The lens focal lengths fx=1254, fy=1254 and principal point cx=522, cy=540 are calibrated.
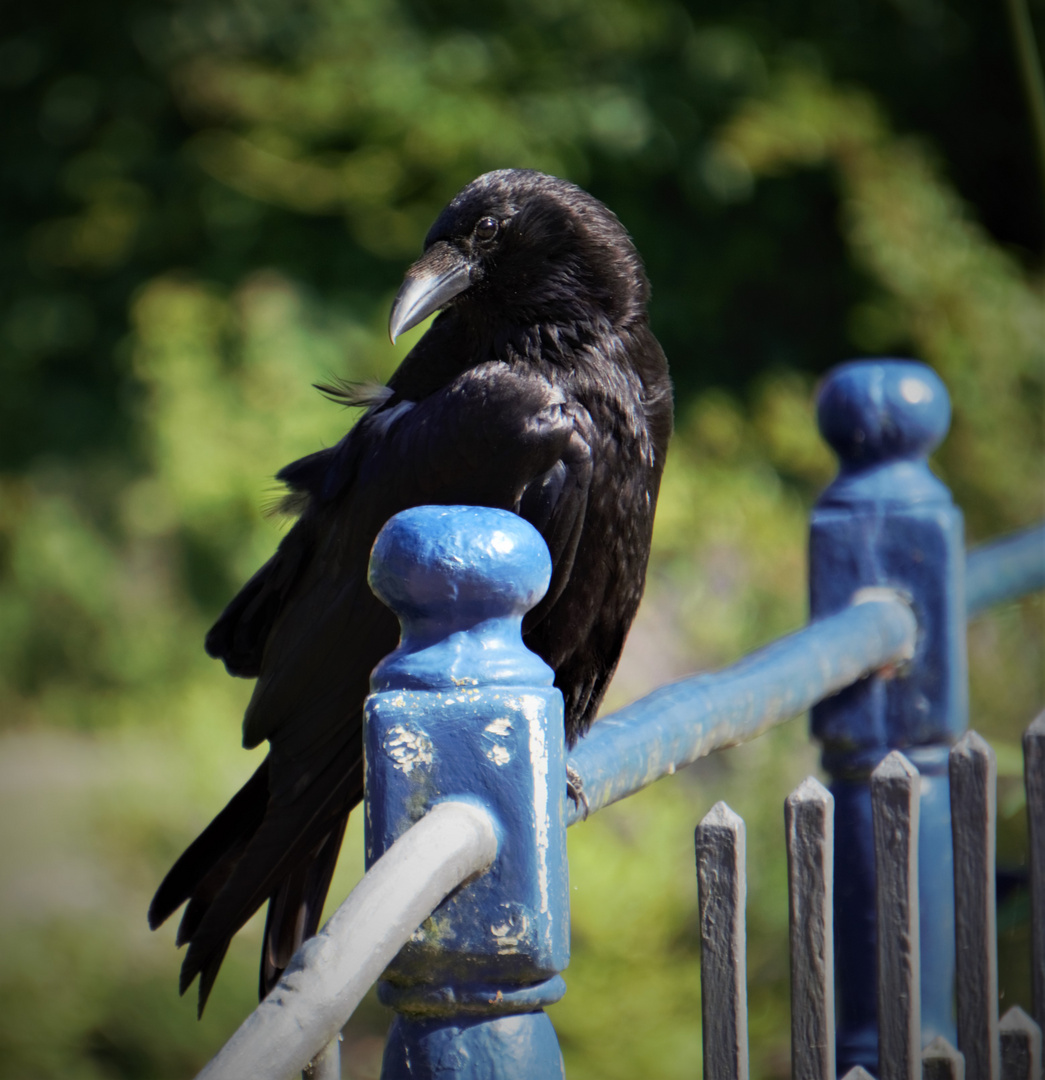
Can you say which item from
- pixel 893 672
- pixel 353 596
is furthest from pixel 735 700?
pixel 353 596

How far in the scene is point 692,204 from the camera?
4.78m

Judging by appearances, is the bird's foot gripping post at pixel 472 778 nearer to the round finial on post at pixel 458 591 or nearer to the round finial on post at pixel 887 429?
the round finial on post at pixel 458 591

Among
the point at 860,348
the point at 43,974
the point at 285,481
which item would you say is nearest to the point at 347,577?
the point at 285,481

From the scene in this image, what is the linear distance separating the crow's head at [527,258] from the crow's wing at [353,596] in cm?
15

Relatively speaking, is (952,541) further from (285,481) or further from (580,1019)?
(580,1019)

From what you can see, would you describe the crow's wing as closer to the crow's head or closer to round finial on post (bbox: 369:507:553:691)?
the crow's head

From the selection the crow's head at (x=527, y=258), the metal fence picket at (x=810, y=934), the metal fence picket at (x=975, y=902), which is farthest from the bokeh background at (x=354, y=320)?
the metal fence picket at (x=810, y=934)

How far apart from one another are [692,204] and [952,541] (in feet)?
10.9

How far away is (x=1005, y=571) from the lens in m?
2.00

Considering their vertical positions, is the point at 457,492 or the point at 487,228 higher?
the point at 487,228

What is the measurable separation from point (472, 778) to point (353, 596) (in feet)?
2.74

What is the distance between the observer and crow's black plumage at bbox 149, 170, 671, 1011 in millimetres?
1581

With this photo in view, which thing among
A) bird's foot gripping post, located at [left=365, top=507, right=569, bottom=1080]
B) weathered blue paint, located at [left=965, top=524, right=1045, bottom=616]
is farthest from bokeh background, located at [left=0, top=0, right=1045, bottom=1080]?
bird's foot gripping post, located at [left=365, top=507, right=569, bottom=1080]

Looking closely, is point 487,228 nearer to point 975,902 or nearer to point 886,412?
point 886,412
